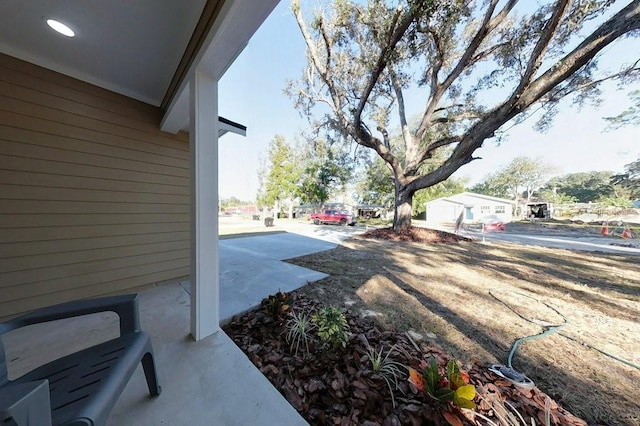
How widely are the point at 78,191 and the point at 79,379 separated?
92.4 inches

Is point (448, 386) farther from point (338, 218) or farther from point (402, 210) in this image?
point (338, 218)

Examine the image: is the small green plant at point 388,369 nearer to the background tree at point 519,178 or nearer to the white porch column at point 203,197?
the white porch column at point 203,197

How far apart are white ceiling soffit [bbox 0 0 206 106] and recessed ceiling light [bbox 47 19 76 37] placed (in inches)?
1.4

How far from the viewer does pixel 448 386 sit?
1.10 meters

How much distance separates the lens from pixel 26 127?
2.09m

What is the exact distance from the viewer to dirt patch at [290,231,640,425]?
143 centimetres

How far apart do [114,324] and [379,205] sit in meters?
23.3

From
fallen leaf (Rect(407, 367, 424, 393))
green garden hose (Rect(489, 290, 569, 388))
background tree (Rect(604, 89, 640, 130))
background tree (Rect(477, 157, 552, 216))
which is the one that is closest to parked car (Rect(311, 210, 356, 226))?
green garden hose (Rect(489, 290, 569, 388))

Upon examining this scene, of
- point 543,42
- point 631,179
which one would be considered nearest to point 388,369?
point 543,42

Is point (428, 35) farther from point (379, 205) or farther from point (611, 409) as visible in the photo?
point (379, 205)

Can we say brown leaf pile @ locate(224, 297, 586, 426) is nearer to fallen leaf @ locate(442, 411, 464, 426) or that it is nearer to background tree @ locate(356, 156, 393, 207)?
fallen leaf @ locate(442, 411, 464, 426)

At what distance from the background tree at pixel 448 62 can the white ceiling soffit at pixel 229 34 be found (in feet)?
13.5

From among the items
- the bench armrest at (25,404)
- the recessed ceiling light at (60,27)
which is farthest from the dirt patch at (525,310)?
the recessed ceiling light at (60,27)

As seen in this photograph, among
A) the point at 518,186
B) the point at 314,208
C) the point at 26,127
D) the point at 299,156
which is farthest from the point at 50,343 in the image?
the point at 518,186
